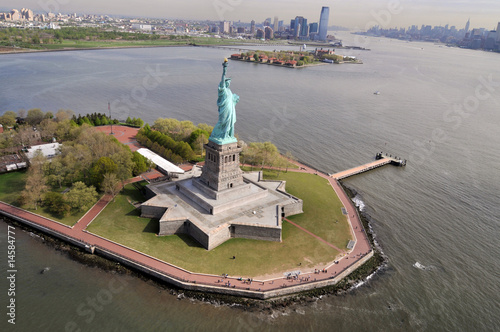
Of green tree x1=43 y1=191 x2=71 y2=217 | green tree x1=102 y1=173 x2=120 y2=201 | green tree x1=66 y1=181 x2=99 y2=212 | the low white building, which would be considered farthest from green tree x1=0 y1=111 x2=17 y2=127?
green tree x1=102 y1=173 x2=120 y2=201

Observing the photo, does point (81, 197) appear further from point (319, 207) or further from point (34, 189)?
point (319, 207)

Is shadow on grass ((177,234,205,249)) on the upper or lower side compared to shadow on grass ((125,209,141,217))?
lower

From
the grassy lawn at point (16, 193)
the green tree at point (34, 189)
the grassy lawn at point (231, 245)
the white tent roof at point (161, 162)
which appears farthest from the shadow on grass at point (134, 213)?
the green tree at point (34, 189)

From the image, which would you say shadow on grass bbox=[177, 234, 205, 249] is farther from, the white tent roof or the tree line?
the white tent roof

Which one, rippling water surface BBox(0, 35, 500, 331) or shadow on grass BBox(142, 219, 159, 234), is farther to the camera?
shadow on grass BBox(142, 219, 159, 234)

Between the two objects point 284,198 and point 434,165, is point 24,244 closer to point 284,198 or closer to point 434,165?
point 284,198

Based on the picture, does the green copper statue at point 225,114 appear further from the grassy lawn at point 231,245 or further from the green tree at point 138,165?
the green tree at point 138,165
